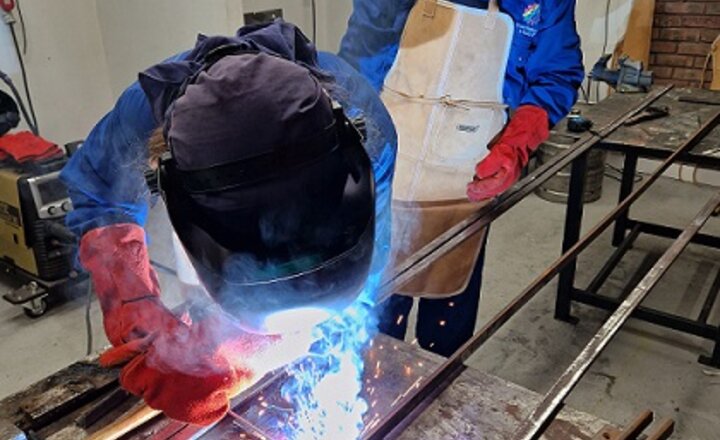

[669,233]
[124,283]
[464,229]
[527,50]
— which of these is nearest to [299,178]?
[124,283]

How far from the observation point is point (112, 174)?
4.11ft

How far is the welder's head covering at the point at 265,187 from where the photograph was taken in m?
0.72

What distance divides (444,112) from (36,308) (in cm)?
219

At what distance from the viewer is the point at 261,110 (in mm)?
719

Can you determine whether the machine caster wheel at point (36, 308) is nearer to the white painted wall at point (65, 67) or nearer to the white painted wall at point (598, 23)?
the white painted wall at point (65, 67)

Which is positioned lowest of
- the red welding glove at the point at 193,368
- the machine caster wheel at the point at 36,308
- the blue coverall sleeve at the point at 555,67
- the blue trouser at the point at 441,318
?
the machine caster wheel at the point at 36,308

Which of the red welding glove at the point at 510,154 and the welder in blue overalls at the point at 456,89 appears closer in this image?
the red welding glove at the point at 510,154

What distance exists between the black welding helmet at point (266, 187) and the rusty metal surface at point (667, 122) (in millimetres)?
2008

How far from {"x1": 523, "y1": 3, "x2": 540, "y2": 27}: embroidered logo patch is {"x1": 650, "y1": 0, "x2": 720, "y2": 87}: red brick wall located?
9.08ft

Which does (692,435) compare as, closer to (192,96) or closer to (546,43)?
(546,43)

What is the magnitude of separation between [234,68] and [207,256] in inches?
9.1

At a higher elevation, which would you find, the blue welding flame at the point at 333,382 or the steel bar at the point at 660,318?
the blue welding flame at the point at 333,382

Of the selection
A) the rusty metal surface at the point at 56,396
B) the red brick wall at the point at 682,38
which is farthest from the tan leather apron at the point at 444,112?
the red brick wall at the point at 682,38

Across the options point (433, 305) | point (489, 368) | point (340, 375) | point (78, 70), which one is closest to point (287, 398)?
point (340, 375)
